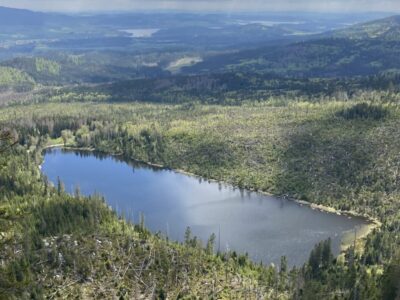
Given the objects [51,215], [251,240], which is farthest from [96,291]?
[251,240]

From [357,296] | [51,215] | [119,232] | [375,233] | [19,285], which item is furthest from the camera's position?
[375,233]

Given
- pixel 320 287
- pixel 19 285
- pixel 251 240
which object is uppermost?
pixel 19 285

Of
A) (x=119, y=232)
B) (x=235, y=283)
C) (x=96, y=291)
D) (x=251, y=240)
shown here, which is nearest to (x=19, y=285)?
(x=96, y=291)

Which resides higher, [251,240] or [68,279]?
[68,279]

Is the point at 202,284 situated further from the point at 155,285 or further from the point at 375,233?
the point at 375,233

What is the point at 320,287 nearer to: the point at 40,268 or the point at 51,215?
the point at 40,268

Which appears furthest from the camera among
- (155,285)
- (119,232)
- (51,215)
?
(51,215)

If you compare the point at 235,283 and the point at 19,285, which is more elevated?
the point at 19,285

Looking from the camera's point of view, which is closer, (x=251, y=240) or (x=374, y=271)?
(x=374, y=271)

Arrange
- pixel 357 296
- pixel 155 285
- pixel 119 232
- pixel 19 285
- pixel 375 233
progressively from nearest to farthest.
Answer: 1. pixel 19 285
2. pixel 357 296
3. pixel 155 285
4. pixel 119 232
5. pixel 375 233
